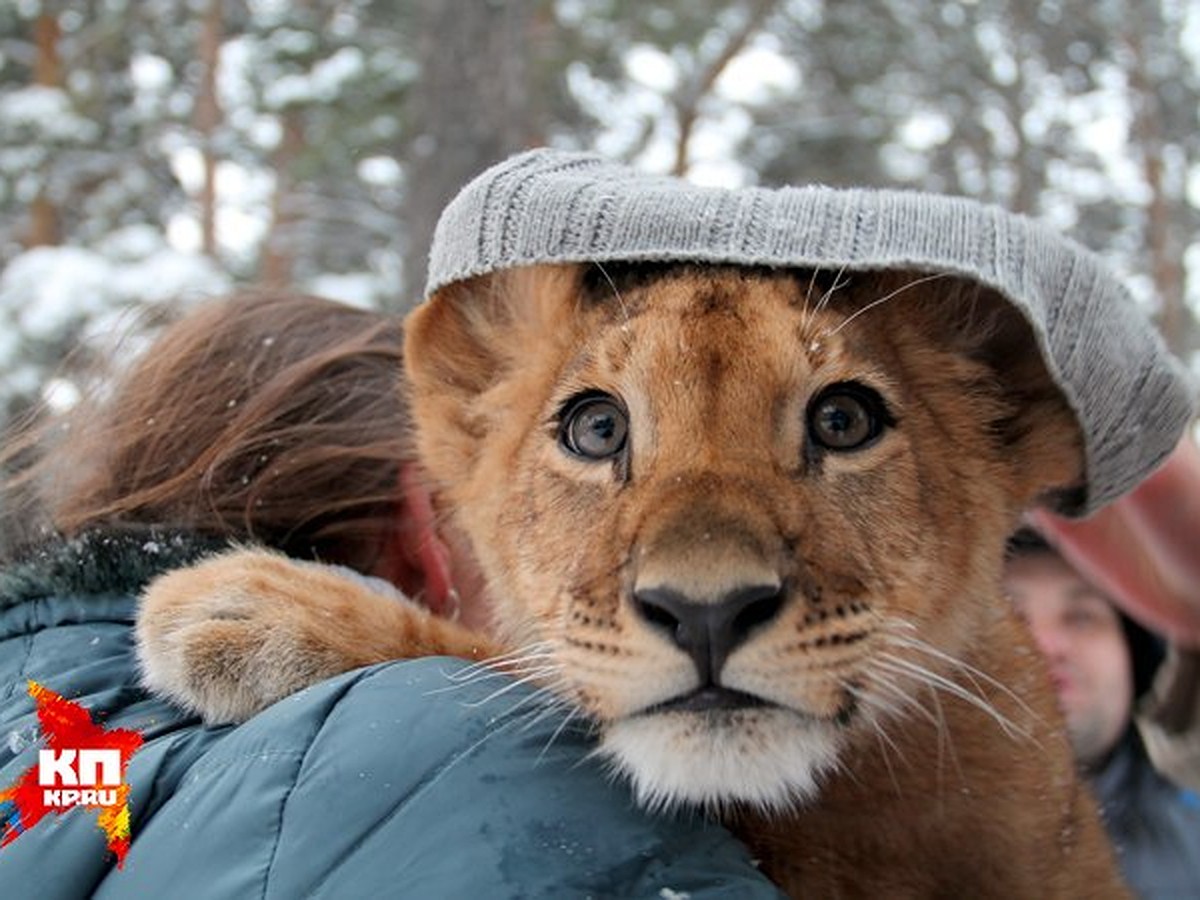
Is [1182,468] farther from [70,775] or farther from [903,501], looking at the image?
[70,775]

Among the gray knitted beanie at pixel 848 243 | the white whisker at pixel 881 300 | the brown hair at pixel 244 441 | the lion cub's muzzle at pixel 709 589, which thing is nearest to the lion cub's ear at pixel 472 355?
the brown hair at pixel 244 441

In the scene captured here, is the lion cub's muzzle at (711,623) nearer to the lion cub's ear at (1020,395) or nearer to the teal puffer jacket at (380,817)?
the teal puffer jacket at (380,817)

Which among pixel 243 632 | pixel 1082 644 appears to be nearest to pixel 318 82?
pixel 1082 644

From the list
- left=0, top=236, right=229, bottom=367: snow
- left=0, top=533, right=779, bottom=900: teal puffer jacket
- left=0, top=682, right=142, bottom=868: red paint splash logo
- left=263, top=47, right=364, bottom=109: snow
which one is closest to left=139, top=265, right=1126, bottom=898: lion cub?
left=0, top=533, right=779, bottom=900: teal puffer jacket

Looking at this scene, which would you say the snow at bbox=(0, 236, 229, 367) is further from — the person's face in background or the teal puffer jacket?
the teal puffer jacket

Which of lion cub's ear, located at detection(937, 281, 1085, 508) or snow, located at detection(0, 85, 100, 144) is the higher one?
snow, located at detection(0, 85, 100, 144)

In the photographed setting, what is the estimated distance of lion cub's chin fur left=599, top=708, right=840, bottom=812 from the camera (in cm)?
199

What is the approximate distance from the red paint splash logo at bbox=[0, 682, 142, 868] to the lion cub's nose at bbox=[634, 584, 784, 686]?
78cm

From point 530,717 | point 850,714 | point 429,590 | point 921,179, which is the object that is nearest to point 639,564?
point 530,717

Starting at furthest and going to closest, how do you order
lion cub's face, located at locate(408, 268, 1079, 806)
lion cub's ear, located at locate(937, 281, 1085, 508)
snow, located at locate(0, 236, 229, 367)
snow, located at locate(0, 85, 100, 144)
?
snow, located at locate(0, 85, 100, 144), snow, located at locate(0, 236, 229, 367), lion cub's ear, located at locate(937, 281, 1085, 508), lion cub's face, located at locate(408, 268, 1079, 806)

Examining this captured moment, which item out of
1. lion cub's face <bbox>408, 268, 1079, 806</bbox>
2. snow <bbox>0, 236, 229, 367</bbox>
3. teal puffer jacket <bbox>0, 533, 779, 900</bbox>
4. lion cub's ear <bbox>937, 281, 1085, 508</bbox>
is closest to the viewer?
teal puffer jacket <bbox>0, 533, 779, 900</bbox>

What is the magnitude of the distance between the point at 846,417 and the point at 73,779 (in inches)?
52.9

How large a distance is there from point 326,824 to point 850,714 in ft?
2.85

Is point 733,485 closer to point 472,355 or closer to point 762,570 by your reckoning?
point 762,570
